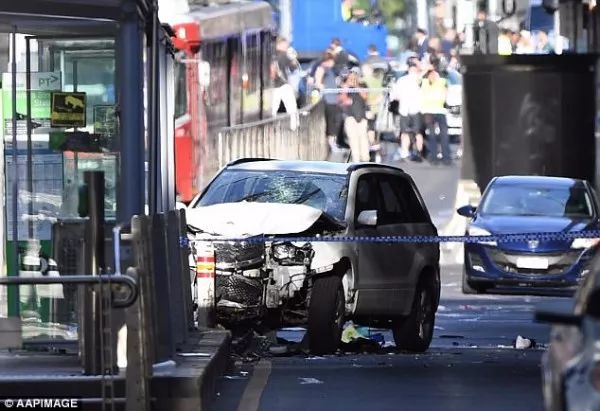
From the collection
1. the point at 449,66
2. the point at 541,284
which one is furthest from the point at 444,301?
the point at 449,66

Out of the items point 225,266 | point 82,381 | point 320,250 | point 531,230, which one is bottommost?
point 82,381

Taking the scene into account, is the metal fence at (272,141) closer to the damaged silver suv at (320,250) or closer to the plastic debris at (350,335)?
the plastic debris at (350,335)

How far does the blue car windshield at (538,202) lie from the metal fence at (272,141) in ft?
24.1

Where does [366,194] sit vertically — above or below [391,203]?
above

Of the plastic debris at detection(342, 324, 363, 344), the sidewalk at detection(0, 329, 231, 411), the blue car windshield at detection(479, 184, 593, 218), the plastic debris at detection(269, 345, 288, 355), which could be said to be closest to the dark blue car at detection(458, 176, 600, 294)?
the blue car windshield at detection(479, 184, 593, 218)

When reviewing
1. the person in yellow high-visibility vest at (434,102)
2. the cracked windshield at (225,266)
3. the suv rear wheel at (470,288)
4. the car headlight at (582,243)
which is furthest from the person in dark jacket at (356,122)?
the car headlight at (582,243)

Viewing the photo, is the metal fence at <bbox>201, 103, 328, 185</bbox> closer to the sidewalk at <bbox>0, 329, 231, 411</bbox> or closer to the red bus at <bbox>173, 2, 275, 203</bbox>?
the red bus at <bbox>173, 2, 275, 203</bbox>

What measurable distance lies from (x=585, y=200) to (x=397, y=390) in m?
11.2

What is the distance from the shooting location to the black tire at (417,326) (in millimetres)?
16984

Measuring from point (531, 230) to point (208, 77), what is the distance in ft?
28.0

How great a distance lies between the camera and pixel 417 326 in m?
17.1

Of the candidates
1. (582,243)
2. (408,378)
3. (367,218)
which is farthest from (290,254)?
(582,243)

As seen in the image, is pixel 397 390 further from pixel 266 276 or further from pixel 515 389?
pixel 266 276

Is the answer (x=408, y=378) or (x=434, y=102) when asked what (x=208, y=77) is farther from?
(x=408, y=378)
